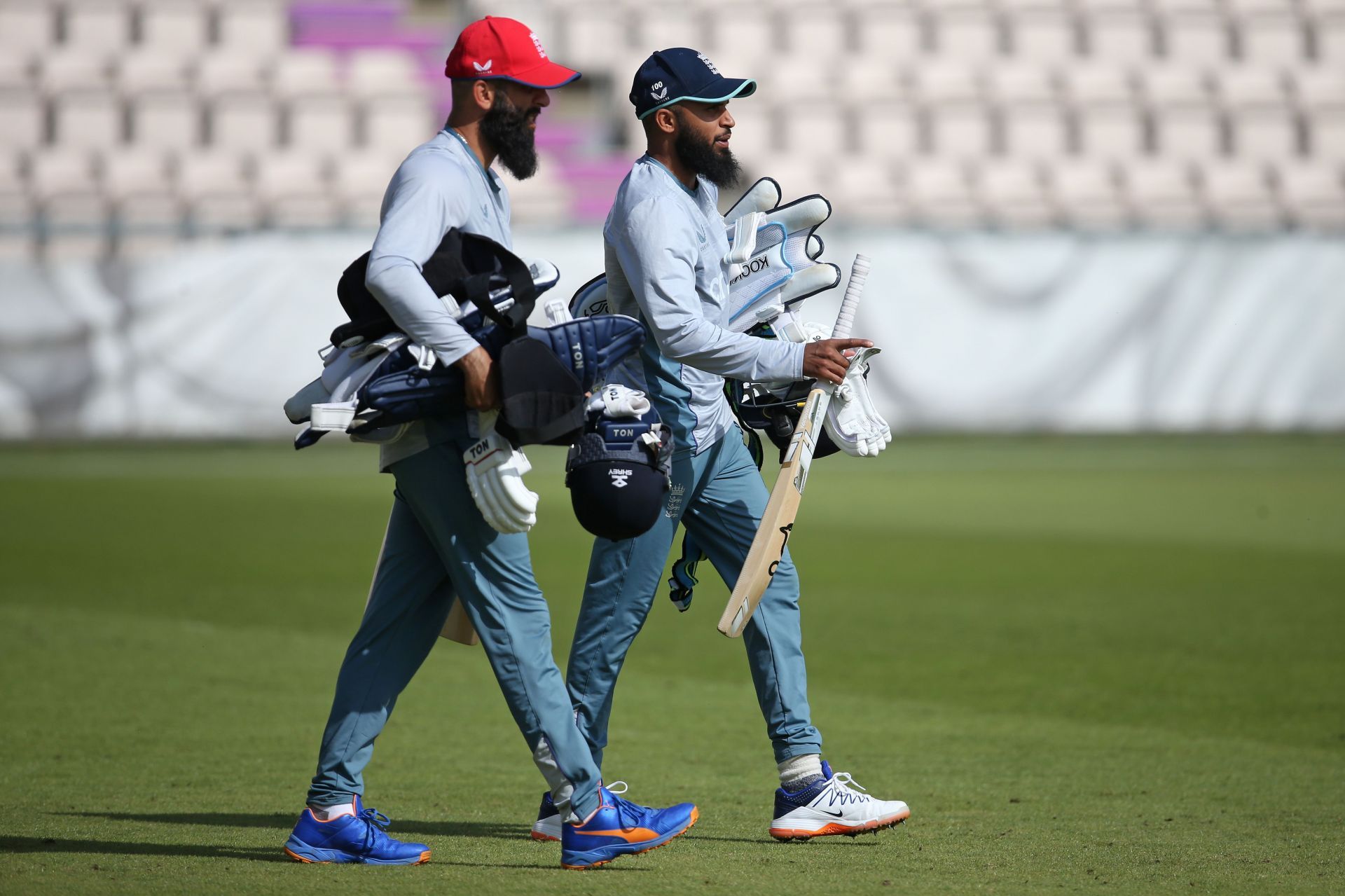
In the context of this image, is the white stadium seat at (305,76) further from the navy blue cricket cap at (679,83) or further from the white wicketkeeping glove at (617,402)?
the white wicketkeeping glove at (617,402)

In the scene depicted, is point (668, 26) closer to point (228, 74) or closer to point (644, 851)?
point (228, 74)

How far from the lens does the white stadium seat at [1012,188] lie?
20.4 meters

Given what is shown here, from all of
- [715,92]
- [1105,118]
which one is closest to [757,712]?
[715,92]

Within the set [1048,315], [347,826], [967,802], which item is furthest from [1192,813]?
[1048,315]

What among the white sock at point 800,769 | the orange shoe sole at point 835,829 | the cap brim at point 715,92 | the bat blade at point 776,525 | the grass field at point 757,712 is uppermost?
the cap brim at point 715,92

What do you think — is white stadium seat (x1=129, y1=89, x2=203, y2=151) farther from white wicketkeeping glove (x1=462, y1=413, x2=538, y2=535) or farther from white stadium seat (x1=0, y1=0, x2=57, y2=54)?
white wicketkeeping glove (x1=462, y1=413, x2=538, y2=535)

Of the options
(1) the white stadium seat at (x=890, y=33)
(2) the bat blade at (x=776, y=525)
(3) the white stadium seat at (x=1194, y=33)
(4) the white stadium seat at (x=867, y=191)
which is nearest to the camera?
(2) the bat blade at (x=776, y=525)

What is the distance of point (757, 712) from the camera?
21.5ft

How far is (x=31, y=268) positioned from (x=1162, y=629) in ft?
41.5

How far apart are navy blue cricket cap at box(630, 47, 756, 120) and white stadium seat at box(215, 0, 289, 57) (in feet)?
58.8

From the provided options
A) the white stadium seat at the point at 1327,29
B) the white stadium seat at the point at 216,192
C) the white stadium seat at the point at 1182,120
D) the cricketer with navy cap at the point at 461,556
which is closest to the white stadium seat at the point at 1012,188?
the white stadium seat at the point at 1182,120

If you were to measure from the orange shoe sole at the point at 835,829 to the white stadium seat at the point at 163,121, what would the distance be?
17.4m

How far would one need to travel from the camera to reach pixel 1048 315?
17844 millimetres

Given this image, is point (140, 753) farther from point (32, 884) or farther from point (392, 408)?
point (392, 408)
